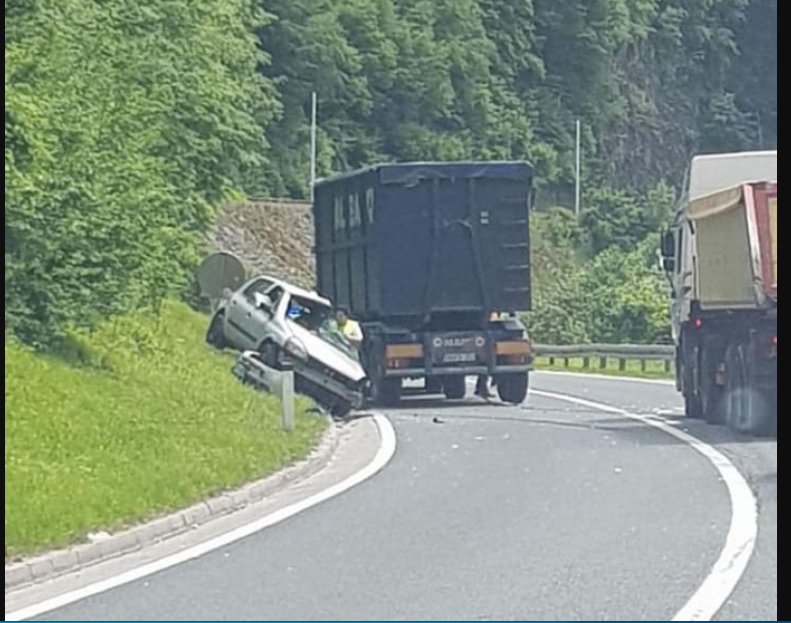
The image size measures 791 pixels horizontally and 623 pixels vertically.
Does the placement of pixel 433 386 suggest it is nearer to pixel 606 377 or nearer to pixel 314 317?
pixel 314 317

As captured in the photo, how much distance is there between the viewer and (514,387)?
30094mm

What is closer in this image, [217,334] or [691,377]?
[691,377]

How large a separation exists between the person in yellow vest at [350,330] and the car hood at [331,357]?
0.90 metres

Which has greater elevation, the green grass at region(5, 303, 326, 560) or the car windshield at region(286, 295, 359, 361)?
the car windshield at region(286, 295, 359, 361)

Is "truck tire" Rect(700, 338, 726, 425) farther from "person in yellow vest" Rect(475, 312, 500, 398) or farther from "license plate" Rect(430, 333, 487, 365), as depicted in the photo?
"person in yellow vest" Rect(475, 312, 500, 398)

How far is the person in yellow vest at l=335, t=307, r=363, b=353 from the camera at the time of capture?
1137 inches

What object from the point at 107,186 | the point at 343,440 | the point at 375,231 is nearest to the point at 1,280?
the point at 107,186

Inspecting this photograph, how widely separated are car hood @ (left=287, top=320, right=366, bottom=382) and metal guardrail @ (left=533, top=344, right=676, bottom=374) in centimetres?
1398

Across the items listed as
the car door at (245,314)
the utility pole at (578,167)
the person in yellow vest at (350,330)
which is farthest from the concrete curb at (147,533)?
the utility pole at (578,167)

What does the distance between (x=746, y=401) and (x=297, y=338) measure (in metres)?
7.91

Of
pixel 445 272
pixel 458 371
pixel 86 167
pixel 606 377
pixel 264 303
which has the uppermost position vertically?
pixel 86 167

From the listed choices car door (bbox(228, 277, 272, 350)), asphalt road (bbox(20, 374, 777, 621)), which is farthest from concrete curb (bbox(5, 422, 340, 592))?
car door (bbox(228, 277, 272, 350))

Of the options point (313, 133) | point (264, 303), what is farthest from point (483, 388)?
point (313, 133)

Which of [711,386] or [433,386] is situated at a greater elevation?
[711,386]
